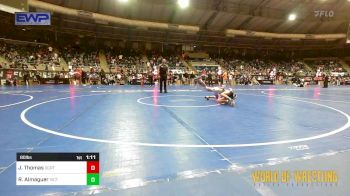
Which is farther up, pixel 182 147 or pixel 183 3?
pixel 183 3

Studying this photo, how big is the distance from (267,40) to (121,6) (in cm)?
2607

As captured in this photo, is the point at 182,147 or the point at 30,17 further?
the point at 30,17

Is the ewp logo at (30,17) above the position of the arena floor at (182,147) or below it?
above
